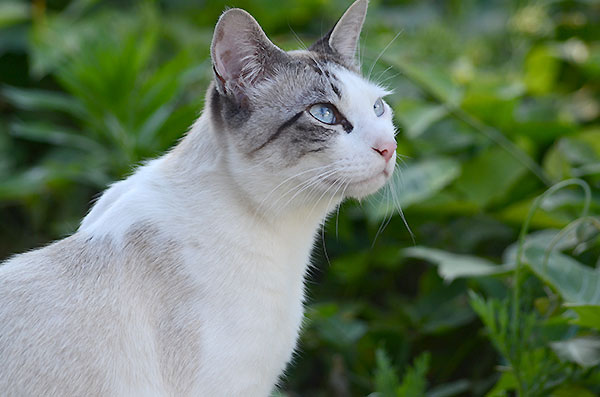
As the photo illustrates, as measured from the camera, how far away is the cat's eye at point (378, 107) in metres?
1.76

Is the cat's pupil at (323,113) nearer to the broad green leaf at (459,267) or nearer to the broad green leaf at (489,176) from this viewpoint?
the broad green leaf at (459,267)

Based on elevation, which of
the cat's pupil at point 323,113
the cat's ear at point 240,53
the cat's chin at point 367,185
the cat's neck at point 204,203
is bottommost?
the cat's neck at point 204,203

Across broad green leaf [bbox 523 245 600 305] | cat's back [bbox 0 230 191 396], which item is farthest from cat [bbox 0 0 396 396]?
broad green leaf [bbox 523 245 600 305]

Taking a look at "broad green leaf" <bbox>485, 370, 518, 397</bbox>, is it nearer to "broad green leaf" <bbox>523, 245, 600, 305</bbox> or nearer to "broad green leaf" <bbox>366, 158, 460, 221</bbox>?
"broad green leaf" <bbox>523, 245, 600, 305</bbox>

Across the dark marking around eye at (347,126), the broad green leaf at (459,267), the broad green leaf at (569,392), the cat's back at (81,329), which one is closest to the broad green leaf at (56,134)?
the broad green leaf at (459,267)

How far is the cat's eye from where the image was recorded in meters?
1.76

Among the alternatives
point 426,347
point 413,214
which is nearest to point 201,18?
point 413,214

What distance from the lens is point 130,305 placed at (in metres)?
1.61

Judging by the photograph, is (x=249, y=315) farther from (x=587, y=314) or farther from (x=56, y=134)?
(x=56, y=134)

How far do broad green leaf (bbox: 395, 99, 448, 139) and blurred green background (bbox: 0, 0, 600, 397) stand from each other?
11 mm

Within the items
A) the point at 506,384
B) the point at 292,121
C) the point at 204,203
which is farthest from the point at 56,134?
the point at 506,384

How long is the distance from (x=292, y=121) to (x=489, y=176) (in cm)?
155

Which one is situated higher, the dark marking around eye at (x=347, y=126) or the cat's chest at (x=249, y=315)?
the dark marking around eye at (x=347, y=126)

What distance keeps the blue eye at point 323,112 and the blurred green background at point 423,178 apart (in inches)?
19.7
